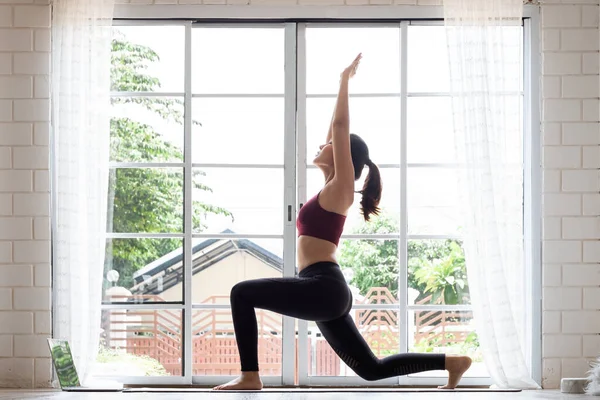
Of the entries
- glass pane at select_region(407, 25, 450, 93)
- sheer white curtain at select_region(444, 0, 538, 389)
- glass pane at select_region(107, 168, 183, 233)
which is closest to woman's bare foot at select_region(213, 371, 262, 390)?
glass pane at select_region(107, 168, 183, 233)

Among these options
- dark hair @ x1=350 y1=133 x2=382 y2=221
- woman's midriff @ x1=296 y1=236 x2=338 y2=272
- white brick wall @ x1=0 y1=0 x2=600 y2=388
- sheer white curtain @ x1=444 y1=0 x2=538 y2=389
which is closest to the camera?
woman's midriff @ x1=296 y1=236 x2=338 y2=272

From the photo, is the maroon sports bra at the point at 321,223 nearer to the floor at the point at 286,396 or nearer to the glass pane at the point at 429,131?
the floor at the point at 286,396

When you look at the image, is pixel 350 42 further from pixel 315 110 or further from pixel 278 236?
pixel 278 236

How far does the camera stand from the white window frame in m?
4.43

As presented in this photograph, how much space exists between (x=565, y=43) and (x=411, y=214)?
127 cm

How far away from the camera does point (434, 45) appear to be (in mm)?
4539

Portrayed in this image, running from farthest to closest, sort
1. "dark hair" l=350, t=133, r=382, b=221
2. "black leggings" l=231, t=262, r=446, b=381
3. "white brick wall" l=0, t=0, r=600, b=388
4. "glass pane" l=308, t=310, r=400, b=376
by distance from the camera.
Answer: "glass pane" l=308, t=310, r=400, b=376 < "white brick wall" l=0, t=0, r=600, b=388 < "dark hair" l=350, t=133, r=382, b=221 < "black leggings" l=231, t=262, r=446, b=381

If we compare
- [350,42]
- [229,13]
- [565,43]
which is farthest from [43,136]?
[565,43]

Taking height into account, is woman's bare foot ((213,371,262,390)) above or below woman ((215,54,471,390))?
below

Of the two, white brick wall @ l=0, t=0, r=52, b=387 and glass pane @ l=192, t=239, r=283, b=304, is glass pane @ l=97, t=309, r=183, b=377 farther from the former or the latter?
white brick wall @ l=0, t=0, r=52, b=387

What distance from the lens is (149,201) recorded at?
4539 millimetres

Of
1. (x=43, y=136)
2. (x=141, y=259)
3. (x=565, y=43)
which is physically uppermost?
(x=565, y=43)

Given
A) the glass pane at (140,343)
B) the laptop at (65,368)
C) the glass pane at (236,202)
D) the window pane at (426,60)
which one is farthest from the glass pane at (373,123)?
the laptop at (65,368)

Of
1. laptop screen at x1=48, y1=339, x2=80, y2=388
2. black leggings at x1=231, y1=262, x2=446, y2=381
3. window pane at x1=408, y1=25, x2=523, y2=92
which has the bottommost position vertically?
laptop screen at x1=48, y1=339, x2=80, y2=388
